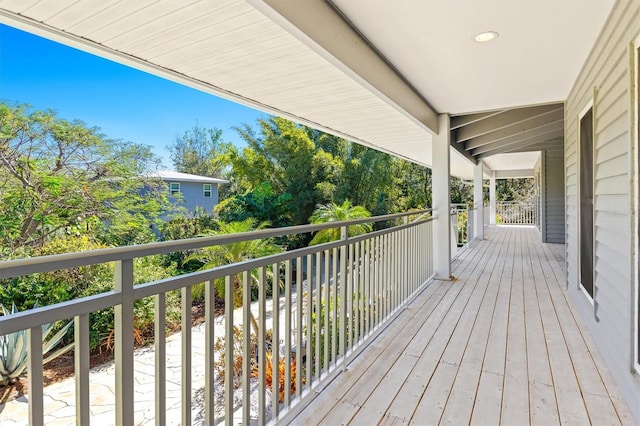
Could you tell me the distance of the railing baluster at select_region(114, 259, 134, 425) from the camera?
1001mm

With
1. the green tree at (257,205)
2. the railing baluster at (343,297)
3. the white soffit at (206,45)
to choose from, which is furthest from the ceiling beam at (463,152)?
the green tree at (257,205)

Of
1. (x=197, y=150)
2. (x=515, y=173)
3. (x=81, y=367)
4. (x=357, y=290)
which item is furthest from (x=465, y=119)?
(x=197, y=150)

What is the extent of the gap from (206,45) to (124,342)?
77.8 inches

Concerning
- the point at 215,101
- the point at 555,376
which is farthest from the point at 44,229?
the point at 215,101

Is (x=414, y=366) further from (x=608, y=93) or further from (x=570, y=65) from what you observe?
(x=570, y=65)

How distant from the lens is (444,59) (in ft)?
9.62

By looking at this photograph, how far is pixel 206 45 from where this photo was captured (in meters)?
2.32

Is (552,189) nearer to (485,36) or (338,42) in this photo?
(485,36)

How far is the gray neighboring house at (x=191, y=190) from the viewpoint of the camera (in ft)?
46.6

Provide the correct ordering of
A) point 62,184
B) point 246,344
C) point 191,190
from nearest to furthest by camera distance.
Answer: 1. point 246,344
2. point 62,184
3. point 191,190

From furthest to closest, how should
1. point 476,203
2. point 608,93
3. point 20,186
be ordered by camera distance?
point 476,203, point 20,186, point 608,93

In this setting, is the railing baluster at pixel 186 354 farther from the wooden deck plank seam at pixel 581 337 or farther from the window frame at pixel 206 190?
the window frame at pixel 206 190

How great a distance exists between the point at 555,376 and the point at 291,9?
8.58 feet

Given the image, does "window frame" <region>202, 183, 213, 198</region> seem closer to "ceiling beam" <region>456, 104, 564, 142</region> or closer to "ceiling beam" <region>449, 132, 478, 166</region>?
"ceiling beam" <region>449, 132, 478, 166</region>
